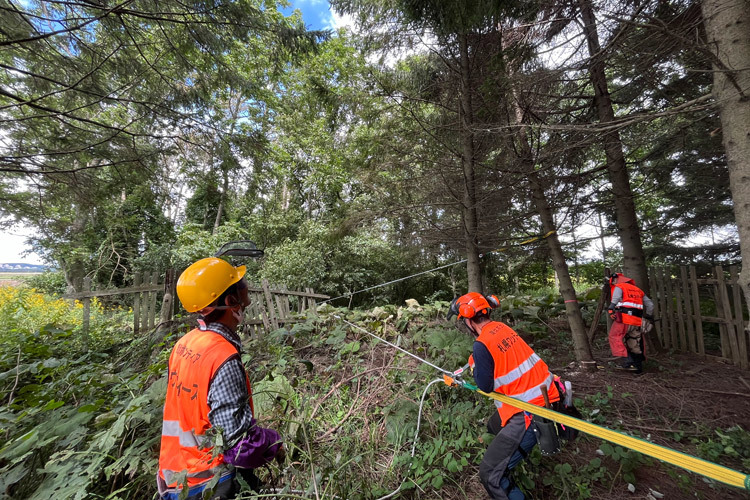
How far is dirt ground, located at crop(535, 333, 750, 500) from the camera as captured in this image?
2.61 m

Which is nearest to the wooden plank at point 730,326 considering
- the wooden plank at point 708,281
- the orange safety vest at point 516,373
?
the wooden plank at point 708,281

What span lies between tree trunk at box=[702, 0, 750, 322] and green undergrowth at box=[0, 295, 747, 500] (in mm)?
2273

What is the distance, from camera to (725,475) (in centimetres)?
136

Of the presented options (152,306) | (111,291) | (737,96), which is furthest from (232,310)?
(111,291)

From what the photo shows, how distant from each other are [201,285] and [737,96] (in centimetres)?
414

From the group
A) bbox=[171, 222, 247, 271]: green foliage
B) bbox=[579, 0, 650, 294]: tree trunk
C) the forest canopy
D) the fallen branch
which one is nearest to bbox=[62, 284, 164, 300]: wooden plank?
the forest canopy

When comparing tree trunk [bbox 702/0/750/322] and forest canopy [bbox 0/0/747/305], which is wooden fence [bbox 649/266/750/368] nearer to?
forest canopy [bbox 0/0/747/305]

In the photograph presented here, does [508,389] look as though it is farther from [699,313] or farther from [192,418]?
[699,313]

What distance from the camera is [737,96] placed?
7.71 ft

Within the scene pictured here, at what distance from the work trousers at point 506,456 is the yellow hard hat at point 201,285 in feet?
7.86

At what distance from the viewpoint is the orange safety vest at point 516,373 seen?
2.44 m

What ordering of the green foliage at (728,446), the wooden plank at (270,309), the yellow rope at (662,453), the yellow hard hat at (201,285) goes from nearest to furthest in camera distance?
the yellow rope at (662,453), the yellow hard hat at (201,285), the green foliage at (728,446), the wooden plank at (270,309)

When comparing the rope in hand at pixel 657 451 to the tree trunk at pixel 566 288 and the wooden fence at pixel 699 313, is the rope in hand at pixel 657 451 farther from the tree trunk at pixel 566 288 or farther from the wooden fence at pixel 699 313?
the wooden fence at pixel 699 313

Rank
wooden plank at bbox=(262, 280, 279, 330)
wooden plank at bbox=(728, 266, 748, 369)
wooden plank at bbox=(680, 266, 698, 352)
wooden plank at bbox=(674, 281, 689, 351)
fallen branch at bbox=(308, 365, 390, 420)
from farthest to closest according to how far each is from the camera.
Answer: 1. wooden plank at bbox=(262, 280, 279, 330)
2. wooden plank at bbox=(674, 281, 689, 351)
3. wooden plank at bbox=(680, 266, 698, 352)
4. wooden plank at bbox=(728, 266, 748, 369)
5. fallen branch at bbox=(308, 365, 390, 420)
